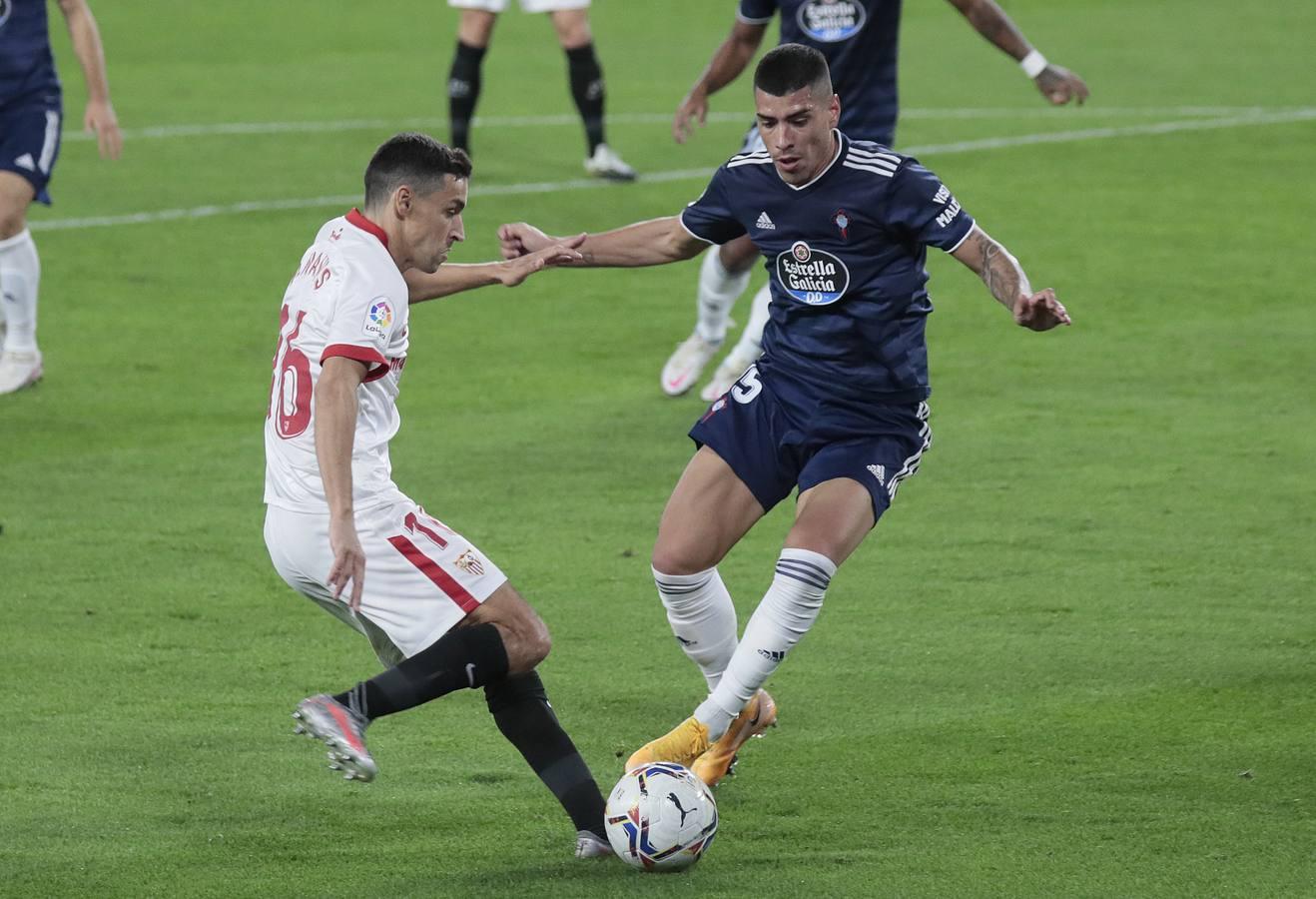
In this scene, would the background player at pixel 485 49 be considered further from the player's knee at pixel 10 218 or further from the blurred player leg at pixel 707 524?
the blurred player leg at pixel 707 524

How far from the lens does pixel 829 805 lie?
17.4 feet

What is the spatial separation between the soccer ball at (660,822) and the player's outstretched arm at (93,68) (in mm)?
5461

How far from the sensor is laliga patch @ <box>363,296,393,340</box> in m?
4.72

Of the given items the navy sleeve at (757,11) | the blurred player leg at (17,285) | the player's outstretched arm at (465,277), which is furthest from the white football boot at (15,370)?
the player's outstretched arm at (465,277)

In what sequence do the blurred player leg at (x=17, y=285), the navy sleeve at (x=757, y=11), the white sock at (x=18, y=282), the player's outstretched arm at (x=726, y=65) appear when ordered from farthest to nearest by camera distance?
the white sock at (x=18, y=282), the blurred player leg at (x=17, y=285), the player's outstretched arm at (x=726, y=65), the navy sleeve at (x=757, y=11)

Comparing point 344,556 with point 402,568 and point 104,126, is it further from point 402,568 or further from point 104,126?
point 104,126

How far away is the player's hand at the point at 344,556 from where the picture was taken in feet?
14.8

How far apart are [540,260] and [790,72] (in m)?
0.86

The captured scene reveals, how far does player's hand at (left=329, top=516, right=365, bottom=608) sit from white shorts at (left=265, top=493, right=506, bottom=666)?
0.68 feet

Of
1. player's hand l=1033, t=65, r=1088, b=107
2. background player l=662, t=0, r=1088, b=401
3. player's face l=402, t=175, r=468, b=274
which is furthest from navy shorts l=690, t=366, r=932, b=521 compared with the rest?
player's hand l=1033, t=65, r=1088, b=107

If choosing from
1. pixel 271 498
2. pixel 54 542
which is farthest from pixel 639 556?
pixel 271 498

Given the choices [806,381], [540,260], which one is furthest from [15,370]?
[806,381]

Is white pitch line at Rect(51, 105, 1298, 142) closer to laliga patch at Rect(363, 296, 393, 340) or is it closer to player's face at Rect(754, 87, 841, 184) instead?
player's face at Rect(754, 87, 841, 184)

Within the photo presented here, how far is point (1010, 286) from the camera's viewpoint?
5.20 metres
